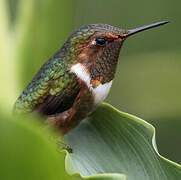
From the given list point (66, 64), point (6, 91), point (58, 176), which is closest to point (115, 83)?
point (6, 91)

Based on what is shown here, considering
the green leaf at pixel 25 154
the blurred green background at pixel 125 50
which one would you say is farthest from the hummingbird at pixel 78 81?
the green leaf at pixel 25 154

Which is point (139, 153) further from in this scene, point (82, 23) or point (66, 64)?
point (82, 23)

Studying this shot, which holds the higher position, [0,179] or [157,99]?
[0,179]

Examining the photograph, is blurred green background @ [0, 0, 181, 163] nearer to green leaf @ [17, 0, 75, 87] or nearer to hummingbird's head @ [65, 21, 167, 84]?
green leaf @ [17, 0, 75, 87]

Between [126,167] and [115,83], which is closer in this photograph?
[126,167]

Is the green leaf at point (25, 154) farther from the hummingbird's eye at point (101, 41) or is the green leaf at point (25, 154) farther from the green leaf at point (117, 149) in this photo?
the hummingbird's eye at point (101, 41)

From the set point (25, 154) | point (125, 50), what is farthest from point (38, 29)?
point (25, 154)
